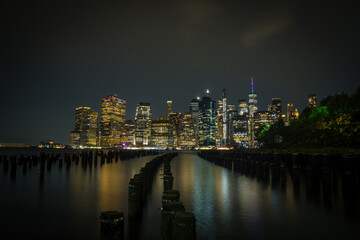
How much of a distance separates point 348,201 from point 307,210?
10.5ft

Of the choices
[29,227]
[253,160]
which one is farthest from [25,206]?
[253,160]

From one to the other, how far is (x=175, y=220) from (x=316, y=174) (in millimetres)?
25450

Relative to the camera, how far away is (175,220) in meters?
6.18

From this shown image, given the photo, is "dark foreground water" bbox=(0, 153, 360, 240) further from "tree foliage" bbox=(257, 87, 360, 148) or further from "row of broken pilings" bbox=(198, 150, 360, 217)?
"tree foliage" bbox=(257, 87, 360, 148)

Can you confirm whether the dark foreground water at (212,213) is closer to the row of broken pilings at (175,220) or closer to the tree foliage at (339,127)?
the row of broken pilings at (175,220)

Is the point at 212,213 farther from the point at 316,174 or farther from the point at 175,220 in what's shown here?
the point at 316,174

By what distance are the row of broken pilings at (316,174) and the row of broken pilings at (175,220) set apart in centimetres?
795

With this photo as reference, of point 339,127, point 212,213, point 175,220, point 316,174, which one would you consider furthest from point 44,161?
point 339,127

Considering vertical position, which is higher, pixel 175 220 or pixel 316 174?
pixel 175 220

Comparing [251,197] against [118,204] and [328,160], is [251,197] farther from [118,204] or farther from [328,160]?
[328,160]

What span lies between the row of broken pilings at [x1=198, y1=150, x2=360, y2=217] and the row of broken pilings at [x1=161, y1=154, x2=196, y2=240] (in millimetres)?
7945

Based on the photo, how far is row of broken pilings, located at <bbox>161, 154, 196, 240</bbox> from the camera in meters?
6.05

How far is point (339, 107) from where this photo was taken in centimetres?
4791

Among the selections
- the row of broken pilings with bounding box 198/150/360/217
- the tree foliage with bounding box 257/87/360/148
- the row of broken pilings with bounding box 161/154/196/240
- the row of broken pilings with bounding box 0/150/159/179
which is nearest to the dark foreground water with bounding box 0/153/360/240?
the row of broken pilings with bounding box 198/150/360/217
